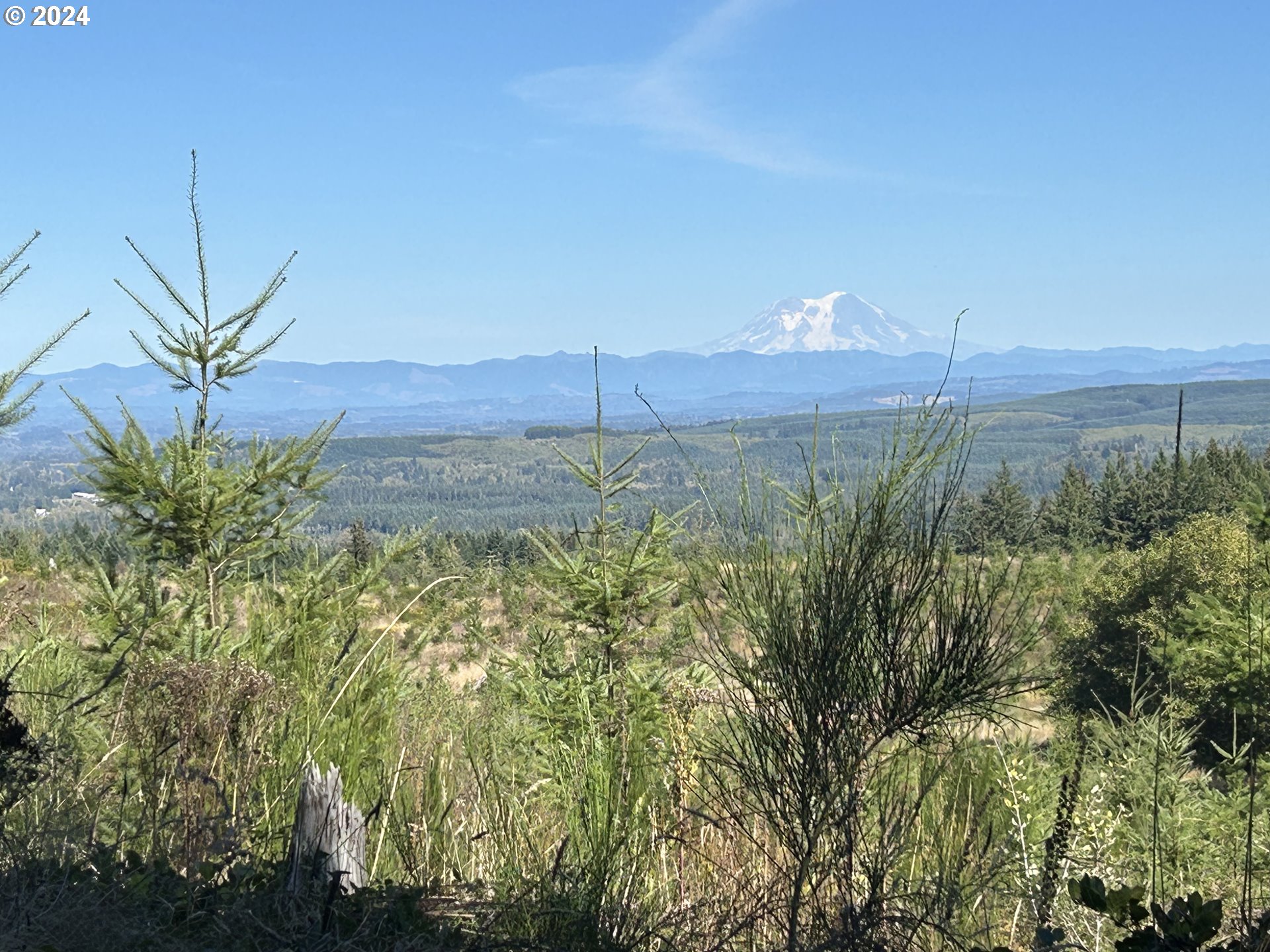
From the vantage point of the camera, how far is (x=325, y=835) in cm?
286

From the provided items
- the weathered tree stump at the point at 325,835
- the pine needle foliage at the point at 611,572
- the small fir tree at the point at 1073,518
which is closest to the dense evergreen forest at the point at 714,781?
the weathered tree stump at the point at 325,835

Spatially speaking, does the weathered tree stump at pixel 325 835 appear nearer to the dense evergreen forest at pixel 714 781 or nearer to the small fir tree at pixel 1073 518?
the dense evergreen forest at pixel 714 781

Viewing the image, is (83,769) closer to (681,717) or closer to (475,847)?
(475,847)

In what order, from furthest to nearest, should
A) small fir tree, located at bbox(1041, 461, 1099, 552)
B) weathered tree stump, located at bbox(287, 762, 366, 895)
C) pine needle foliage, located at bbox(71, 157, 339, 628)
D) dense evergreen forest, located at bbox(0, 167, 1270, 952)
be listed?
1. small fir tree, located at bbox(1041, 461, 1099, 552)
2. pine needle foliage, located at bbox(71, 157, 339, 628)
3. weathered tree stump, located at bbox(287, 762, 366, 895)
4. dense evergreen forest, located at bbox(0, 167, 1270, 952)

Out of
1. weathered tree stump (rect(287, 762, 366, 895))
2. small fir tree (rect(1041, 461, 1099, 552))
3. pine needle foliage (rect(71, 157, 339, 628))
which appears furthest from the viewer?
small fir tree (rect(1041, 461, 1099, 552))

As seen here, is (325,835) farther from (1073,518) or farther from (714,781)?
(1073,518)

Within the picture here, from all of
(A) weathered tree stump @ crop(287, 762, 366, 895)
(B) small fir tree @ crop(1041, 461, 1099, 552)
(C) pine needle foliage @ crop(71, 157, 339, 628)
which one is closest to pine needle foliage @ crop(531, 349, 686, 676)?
(C) pine needle foliage @ crop(71, 157, 339, 628)

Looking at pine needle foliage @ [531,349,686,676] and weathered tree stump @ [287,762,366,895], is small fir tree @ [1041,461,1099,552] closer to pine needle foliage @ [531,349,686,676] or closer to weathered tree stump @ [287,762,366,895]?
pine needle foliage @ [531,349,686,676]

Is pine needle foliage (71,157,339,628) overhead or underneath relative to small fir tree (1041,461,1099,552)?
overhead

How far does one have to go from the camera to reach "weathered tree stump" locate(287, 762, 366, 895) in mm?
2766

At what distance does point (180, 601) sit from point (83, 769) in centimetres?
189

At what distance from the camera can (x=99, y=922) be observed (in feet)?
8.07

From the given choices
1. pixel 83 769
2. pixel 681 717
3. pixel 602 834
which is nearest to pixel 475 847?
pixel 602 834

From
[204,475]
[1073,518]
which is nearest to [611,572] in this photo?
[204,475]
